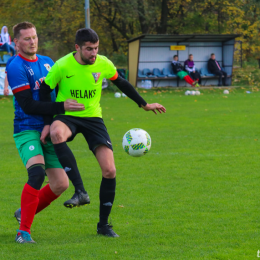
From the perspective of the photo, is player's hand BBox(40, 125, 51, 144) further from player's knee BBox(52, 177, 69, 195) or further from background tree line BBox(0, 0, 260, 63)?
background tree line BBox(0, 0, 260, 63)

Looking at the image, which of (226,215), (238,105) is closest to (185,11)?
(238,105)

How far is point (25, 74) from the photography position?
436cm

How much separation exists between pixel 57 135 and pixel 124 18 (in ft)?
99.2

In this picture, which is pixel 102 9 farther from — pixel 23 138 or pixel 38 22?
pixel 23 138

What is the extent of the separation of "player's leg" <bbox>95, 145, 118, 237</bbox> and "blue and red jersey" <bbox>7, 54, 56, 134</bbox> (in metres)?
0.66

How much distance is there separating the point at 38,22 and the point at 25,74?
3218 centimetres

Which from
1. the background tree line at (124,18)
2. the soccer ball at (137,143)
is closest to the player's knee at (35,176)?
the soccer ball at (137,143)

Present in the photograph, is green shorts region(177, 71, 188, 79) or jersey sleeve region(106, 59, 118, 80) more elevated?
jersey sleeve region(106, 59, 118, 80)

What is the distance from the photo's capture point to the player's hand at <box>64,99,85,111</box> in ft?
14.0

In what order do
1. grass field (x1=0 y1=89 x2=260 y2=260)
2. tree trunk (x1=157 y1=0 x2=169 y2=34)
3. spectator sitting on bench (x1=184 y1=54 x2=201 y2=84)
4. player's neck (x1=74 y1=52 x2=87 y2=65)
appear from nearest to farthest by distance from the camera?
grass field (x1=0 y1=89 x2=260 y2=260)
player's neck (x1=74 y1=52 x2=87 y2=65)
spectator sitting on bench (x1=184 y1=54 x2=201 y2=84)
tree trunk (x1=157 y1=0 x2=169 y2=34)

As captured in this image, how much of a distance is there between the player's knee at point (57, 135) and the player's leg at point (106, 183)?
1.28 feet

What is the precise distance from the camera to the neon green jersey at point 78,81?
4312mm

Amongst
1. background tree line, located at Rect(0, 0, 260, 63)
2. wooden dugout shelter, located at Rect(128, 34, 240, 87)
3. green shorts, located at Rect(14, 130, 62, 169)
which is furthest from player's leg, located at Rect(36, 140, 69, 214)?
background tree line, located at Rect(0, 0, 260, 63)

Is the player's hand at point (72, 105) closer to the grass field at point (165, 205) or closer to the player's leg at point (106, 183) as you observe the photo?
the player's leg at point (106, 183)
